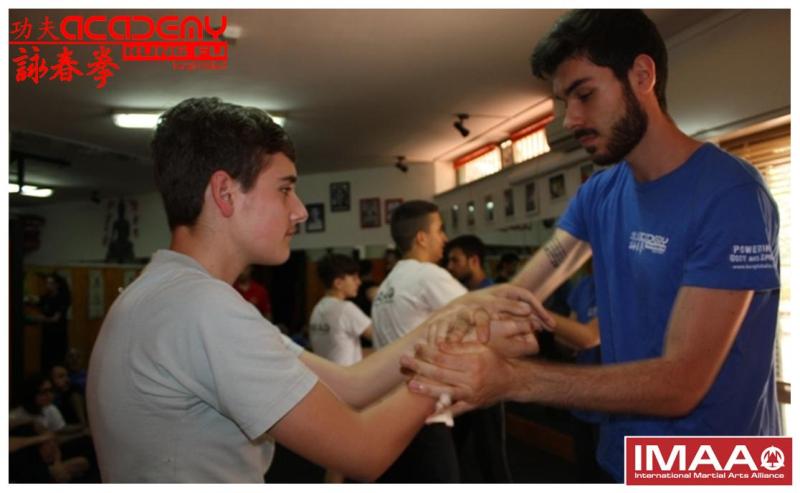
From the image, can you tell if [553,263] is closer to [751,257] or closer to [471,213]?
[751,257]

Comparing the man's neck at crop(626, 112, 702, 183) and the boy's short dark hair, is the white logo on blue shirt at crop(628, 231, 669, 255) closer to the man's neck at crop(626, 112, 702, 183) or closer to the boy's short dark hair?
the man's neck at crop(626, 112, 702, 183)

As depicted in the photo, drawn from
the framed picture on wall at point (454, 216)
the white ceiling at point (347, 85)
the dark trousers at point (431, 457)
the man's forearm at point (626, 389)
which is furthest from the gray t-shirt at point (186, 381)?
the framed picture on wall at point (454, 216)

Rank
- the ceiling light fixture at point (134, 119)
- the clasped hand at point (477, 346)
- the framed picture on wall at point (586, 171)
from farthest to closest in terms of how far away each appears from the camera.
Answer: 1. the ceiling light fixture at point (134, 119)
2. the framed picture on wall at point (586, 171)
3. the clasped hand at point (477, 346)

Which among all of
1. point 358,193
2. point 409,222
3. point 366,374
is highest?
point 358,193

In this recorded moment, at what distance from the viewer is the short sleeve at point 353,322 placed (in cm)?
348

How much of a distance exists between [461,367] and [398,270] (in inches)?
65.3

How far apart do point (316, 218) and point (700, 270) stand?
6188 mm

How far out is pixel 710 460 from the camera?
115cm

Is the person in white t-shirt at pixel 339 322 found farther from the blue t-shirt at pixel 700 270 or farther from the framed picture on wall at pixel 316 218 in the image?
the framed picture on wall at pixel 316 218

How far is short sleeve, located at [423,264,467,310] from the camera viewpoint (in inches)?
105

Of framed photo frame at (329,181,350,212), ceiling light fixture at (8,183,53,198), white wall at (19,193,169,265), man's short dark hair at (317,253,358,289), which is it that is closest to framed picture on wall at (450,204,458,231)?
framed photo frame at (329,181,350,212)

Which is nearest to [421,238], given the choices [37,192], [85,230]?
[37,192]

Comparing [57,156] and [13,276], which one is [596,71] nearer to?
[13,276]

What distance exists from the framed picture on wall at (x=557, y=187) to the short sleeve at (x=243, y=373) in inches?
146
